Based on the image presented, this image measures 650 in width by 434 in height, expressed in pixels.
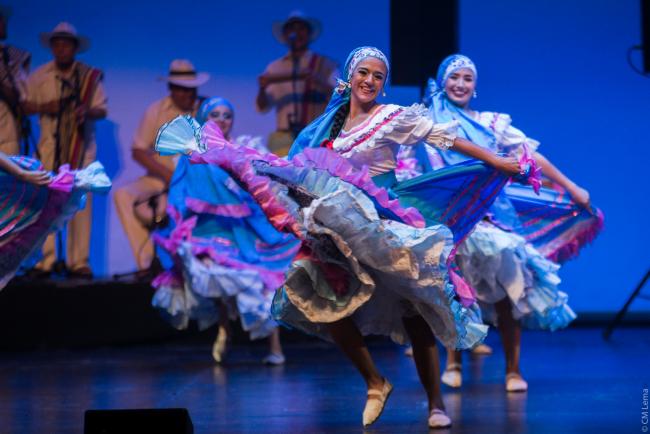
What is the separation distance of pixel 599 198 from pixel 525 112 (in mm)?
861

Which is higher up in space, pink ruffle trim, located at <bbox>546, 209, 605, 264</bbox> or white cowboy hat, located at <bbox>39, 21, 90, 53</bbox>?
white cowboy hat, located at <bbox>39, 21, 90, 53</bbox>

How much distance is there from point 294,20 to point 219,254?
7.59 ft

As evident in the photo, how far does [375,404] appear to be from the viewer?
420 cm

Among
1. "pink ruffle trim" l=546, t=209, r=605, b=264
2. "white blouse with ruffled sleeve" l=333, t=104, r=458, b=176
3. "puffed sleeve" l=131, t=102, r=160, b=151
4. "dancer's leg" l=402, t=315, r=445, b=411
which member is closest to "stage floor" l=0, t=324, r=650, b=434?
"dancer's leg" l=402, t=315, r=445, b=411

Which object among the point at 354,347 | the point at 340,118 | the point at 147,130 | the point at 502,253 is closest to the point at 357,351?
the point at 354,347

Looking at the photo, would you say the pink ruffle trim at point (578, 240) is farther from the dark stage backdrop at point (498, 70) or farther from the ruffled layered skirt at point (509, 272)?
the dark stage backdrop at point (498, 70)

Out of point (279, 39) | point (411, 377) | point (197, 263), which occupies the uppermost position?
point (279, 39)

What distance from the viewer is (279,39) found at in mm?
8547

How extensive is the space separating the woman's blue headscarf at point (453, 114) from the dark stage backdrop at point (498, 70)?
2665 millimetres

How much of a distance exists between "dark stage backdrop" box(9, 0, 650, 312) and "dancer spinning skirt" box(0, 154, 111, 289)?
8.42 ft

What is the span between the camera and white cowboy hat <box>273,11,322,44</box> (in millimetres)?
8398

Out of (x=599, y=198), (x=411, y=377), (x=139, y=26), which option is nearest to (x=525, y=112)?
(x=599, y=198)

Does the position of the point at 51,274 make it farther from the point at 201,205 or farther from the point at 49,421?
the point at 49,421

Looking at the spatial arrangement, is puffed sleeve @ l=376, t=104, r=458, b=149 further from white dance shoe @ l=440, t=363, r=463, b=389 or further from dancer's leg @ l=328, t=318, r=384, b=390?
white dance shoe @ l=440, t=363, r=463, b=389
